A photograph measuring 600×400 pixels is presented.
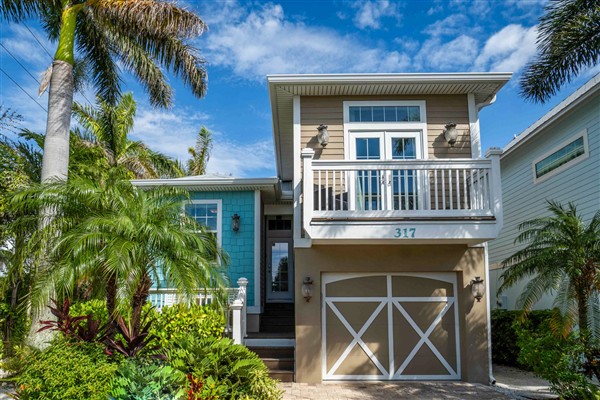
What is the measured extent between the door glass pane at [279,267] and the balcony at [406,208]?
4580 millimetres

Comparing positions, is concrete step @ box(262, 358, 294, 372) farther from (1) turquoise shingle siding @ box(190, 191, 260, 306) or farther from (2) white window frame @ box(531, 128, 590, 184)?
(2) white window frame @ box(531, 128, 590, 184)

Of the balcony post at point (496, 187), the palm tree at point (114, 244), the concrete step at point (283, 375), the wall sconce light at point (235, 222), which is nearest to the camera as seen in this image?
the palm tree at point (114, 244)

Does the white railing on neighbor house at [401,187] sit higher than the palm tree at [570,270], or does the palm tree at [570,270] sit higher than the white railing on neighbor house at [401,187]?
the white railing on neighbor house at [401,187]

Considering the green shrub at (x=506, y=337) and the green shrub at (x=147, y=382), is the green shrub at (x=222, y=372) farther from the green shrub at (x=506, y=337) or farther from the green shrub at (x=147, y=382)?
the green shrub at (x=506, y=337)

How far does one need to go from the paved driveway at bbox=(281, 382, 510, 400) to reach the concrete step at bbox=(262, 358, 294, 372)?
0.49 metres

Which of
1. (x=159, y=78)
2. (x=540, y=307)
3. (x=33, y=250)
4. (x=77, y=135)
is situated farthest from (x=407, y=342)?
(x=77, y=135)

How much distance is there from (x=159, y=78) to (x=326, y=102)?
4.41 meters

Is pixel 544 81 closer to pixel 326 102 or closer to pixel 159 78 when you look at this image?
pixel 326 102

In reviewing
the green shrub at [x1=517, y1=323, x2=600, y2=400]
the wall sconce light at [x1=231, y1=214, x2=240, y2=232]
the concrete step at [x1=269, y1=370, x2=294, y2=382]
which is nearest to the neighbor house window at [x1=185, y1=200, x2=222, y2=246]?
the wall sconce light at [x1=231, y1=214, x2=240, y2=232]

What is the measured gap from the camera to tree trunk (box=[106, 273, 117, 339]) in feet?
21.6

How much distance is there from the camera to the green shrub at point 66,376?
5.59m

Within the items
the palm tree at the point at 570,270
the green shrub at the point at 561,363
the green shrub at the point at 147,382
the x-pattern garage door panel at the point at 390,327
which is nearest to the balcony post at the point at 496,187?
the palm tree at the point at 570,270

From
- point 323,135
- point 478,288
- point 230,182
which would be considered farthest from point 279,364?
point 323,135

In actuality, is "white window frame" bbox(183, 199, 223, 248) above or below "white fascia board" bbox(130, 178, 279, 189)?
below
